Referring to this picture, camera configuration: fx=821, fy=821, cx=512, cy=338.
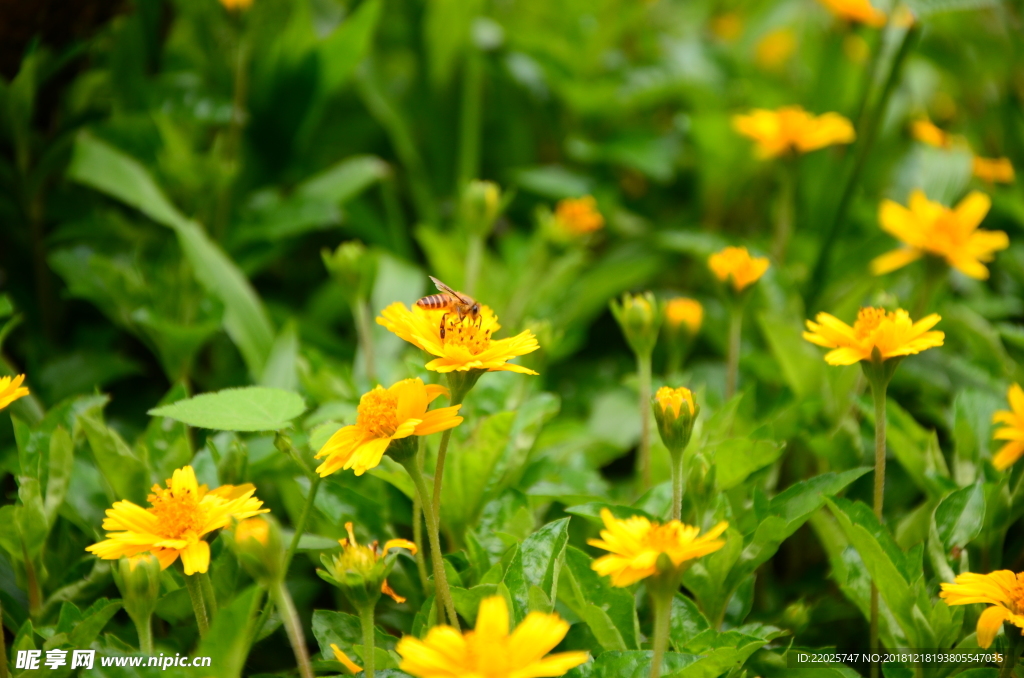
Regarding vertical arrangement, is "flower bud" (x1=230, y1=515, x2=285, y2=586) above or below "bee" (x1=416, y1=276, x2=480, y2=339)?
below

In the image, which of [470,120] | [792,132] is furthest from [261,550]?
[470,120]

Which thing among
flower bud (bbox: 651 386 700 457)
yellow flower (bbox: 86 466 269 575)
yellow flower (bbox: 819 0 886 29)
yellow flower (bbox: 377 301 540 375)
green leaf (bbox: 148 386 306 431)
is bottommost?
yellow flower (bbox: 86 466 269 575)

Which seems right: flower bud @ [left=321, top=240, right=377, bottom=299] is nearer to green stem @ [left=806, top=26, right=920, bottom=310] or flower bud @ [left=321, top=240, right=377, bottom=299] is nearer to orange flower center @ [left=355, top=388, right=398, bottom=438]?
orange flower center @ [left=355, top=388, right=398, bottom=438]

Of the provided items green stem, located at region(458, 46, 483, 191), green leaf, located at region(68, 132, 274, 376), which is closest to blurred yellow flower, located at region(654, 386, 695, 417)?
green leaf, located at region(68, 132, 274, 376)

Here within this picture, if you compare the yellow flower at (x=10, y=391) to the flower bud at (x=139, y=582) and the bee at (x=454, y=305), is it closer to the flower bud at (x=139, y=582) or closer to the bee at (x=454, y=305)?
the flower bud at (x=139, y=582)

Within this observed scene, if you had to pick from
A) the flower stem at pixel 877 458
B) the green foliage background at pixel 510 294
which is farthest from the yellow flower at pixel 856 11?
the flower stem at pixel 877 458

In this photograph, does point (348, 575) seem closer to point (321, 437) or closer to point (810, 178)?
point (321, 437)

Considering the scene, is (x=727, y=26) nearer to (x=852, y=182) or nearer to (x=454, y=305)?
(x=852, y=182)
